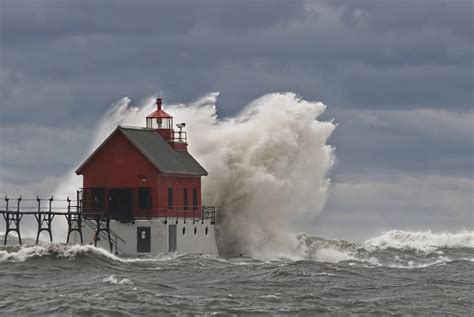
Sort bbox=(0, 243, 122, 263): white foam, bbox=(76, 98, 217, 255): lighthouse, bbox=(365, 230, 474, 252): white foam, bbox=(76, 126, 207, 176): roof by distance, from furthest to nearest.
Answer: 1. bbox=(365, 230, 474, 252): white foam
2. bbox=(76, 126, 207, 176): roof
3. bbox=(76, 98, 217, 255): lighthouse
4. bbox=(0, 243, 122, 263): white foam

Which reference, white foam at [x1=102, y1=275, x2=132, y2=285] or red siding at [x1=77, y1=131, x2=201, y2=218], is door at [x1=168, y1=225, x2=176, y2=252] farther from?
white foam at [x1=102, y1=275, x2=132, y2=285]

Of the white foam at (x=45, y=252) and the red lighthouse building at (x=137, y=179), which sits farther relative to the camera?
the red lighthouse building at (x=137, y=179)

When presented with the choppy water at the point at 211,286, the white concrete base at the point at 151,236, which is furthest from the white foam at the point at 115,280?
the white concrete base at the point at 151,236

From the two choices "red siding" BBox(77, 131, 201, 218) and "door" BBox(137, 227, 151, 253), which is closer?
"door" BBox(137, 227, 151, 253)

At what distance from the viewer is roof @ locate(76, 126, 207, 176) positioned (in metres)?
66.1

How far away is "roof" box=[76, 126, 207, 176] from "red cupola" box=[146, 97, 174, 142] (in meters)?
1.07

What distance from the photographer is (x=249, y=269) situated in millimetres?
55844

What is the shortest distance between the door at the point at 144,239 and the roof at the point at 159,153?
3175 mm

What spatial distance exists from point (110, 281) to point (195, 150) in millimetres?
28895

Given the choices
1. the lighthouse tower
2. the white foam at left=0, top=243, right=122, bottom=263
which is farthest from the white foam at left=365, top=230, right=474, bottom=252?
the white foam at left=0, top=243, right=122, bottom=263

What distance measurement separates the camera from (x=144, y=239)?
64500mm

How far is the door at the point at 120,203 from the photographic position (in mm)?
65019

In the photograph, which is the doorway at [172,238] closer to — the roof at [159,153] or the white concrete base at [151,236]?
the white concrete base at [151,236]

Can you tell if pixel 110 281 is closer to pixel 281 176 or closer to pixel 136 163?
pixel 136 163
